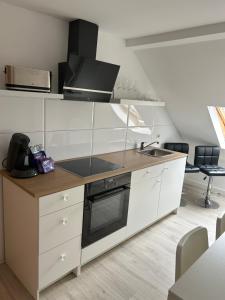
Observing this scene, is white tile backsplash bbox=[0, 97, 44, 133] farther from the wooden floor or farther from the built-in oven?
the wooden floor

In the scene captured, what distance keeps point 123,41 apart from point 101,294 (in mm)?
2484

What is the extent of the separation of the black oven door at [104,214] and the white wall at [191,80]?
5.02 ft

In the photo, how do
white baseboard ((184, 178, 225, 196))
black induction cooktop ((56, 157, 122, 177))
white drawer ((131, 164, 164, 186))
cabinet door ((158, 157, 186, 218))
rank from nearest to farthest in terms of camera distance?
black induction cooktop ((56, 157, 122, 177)) → white drawer ((131, 164, 164, 186)) → cabinet door ((158, 157, 186, 218)) → white baseboard ((184, 178, 225, 196))

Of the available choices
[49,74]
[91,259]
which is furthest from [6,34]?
[91,259]

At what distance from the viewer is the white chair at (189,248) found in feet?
3.68

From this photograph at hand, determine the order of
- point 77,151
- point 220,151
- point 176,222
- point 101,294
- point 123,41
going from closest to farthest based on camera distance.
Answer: point 101,294
point 77,151
point 123,41
point 176,222
point 220,151

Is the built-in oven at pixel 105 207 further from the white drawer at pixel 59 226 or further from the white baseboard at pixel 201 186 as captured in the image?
the white baseboard at pixel 201 186

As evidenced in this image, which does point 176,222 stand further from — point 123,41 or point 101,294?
point 123,41

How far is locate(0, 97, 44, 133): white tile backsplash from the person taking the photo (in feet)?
5.85

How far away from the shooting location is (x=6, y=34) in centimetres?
177

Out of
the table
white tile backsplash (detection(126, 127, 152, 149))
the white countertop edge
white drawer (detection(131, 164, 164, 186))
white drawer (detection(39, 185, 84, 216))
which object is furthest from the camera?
white tile backsplash (detection(126, 127, 152, 149))

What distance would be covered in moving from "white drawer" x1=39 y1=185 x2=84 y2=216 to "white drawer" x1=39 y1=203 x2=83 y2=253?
0.12ft

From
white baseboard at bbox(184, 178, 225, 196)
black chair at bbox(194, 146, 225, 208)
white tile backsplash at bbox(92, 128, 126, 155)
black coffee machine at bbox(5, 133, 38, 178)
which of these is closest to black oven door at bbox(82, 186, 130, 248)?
black coffee machine at bbox(5, 133, 38, 178)

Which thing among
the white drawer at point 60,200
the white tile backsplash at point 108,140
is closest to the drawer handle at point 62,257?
the white drawer at point 60,200
